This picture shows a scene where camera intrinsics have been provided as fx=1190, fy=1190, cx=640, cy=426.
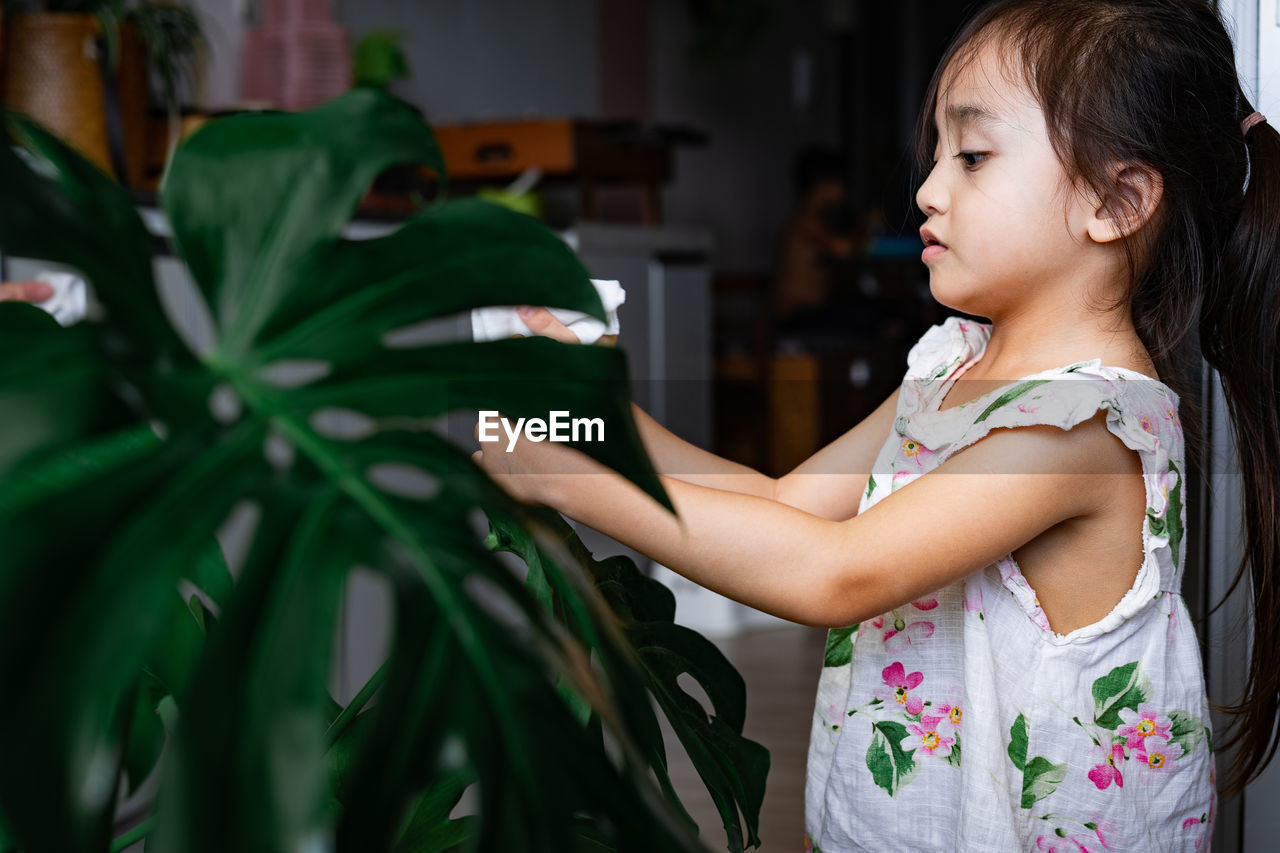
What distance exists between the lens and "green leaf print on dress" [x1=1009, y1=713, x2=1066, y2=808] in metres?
0.75

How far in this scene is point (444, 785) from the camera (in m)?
0.66

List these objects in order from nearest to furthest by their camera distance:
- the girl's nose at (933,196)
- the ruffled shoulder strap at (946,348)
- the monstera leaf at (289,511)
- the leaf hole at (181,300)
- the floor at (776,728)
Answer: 1. the monstera leaf at (289,511)
2. the girl's nose at (933,196)
3. the ruffled shoulder strap at (946,348)
4. the floor at (776,728)
5. the leaf hole at (181,300)

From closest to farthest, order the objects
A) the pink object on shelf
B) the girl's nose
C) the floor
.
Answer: the girl's nose → the floor → the pink object on shelf

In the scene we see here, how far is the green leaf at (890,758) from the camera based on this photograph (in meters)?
0.80

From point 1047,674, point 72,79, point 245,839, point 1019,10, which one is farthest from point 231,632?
point 72,79

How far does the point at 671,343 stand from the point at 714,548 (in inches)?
104

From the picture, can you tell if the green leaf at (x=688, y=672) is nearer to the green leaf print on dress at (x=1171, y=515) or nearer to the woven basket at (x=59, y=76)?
the green leaf print on dress at (x=1171, y=515)

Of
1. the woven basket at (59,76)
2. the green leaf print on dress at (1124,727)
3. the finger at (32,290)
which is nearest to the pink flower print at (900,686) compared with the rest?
the green leaf print on dress at (1124,727)

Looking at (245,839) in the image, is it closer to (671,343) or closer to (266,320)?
(266,320)

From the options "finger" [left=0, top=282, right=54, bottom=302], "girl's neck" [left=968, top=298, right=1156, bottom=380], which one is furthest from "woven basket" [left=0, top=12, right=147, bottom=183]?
"girl's neck" [left=968, top=298, right=1156, bottom=380]

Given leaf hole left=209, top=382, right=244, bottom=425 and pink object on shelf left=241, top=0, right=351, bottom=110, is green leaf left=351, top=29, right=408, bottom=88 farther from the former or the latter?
leaf hole left=209, top=382, right=244, bottom=425

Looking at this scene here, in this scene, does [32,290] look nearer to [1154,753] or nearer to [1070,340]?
[1070,340]

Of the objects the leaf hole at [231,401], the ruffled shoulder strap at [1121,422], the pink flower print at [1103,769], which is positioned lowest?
the pink flower print at [1103,769]

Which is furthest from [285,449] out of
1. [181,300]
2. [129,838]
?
[181,300]
